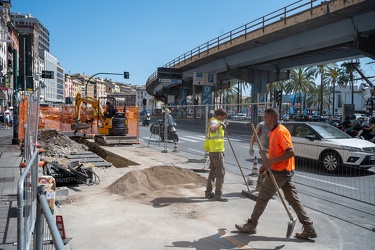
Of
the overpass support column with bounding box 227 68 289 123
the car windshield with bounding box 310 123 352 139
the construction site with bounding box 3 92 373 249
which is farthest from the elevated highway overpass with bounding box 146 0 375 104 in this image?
the construction site with bounding box 3 92 373 249

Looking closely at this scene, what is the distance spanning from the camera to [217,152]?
267 inches

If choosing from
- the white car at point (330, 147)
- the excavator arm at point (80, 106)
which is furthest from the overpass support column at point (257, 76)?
the white car at point (330, 147)

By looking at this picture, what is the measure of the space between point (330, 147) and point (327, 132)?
3.45 ft

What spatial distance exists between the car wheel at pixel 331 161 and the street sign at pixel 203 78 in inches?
1149

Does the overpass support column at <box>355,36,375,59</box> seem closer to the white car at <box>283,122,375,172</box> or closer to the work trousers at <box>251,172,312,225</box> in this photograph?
the white car at <box>283,122,375,172</box>

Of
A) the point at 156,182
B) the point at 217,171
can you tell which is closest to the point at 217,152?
the point at 217,171

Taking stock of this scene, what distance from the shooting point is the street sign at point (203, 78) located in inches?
1542

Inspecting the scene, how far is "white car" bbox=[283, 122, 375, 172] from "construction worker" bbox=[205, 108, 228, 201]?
3.63 metres

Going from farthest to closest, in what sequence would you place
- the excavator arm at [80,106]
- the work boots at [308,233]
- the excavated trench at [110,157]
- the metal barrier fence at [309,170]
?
1. the excavator arm at [80,106]
2. the excavated trench at [110,157]
3. the metal barrier fence at [309,170]
4. the work boots at [308,233]

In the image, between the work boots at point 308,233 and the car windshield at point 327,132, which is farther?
the car windshield at point 327,132

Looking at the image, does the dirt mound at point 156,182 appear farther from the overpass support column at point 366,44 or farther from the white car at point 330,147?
the overpass support column at point 366,44

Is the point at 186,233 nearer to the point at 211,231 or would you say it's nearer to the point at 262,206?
the point at 211,231

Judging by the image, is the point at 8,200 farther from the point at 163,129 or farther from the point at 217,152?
the point at 163,129

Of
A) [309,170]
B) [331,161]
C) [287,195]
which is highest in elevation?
[287,195]
